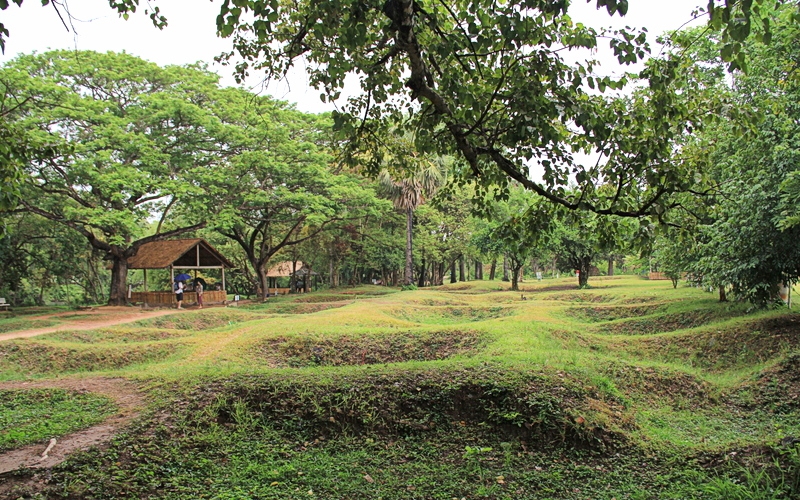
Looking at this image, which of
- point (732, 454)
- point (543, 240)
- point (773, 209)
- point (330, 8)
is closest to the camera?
point (330, 8)

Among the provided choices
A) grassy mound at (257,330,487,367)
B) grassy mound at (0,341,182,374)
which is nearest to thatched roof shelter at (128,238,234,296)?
grassy mound at (0,341,182,374)

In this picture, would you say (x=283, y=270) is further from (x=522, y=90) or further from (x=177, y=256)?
(x=522, y=90)

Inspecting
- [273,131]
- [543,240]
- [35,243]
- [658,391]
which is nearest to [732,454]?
[543,240]

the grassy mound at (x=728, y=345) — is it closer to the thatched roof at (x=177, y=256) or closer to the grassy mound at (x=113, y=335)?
the grassy mound at (x=113, y=335)

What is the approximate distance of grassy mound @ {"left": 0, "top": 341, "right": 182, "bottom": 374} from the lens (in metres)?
9.96

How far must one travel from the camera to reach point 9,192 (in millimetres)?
3930

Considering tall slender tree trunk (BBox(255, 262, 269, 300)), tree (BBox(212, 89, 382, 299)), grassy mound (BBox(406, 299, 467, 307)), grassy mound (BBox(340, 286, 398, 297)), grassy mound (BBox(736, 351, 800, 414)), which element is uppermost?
tree (BBox(212, 89, 382, 299))

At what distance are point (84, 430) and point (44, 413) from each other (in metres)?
1.26

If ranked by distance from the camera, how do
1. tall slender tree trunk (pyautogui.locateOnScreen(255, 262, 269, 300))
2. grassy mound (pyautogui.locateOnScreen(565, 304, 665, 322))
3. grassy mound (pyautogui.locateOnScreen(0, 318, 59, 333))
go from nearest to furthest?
grassy mound (pyautogui.locateOnScreen(0, 318, 59, 333)), grassy mound (pyautogui.locateOnScreen(565, 304, 665, 322)), tall slender tree trunk (pyautogui.locateOnScreen(255, 262, 269, 300))

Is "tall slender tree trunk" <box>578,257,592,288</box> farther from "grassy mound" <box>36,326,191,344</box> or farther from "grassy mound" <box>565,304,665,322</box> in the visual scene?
"grassy mound" <box>36,326,191,344</box>

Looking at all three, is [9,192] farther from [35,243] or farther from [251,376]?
[35,243]

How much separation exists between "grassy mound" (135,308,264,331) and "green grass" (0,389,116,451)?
8.79m

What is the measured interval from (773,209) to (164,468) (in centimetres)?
997

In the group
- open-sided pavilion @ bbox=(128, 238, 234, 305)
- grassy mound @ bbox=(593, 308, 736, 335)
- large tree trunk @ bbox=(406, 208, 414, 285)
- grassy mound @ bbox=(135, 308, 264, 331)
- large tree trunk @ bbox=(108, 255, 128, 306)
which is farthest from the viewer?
large tree trunk @ bbox=(406, 208, 414, 285)
